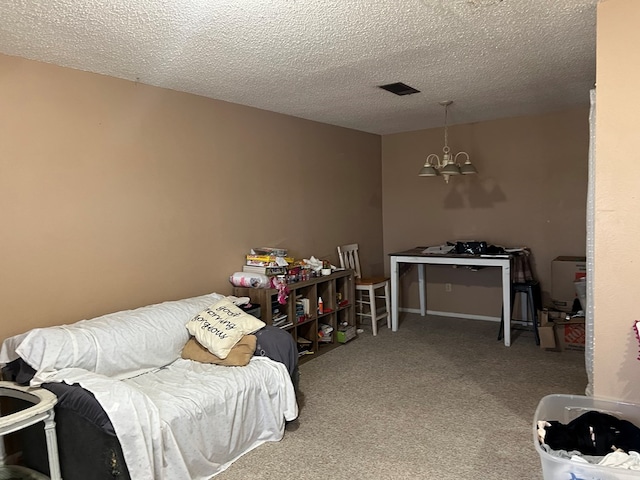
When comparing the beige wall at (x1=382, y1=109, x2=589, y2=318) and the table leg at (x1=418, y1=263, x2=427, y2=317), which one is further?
the table leg at (x1=418, y1=263, x2=427, y2=317)

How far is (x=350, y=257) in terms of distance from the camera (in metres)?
5.29

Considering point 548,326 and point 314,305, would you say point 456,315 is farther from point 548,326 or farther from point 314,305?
point 314,305

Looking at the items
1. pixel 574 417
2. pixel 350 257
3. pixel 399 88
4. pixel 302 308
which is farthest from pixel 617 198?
pixel 350 257

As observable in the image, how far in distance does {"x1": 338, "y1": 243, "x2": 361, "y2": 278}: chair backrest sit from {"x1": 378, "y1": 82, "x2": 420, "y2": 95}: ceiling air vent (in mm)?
1928

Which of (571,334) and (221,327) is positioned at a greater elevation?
(221,327)

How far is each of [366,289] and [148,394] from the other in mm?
2907

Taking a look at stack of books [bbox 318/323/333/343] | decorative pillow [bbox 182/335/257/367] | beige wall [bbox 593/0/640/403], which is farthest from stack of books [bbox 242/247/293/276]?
beige wall [bbox 593/0/640/403]

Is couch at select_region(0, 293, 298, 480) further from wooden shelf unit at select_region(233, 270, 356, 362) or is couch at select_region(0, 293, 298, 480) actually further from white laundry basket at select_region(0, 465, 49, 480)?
wooden shelf unit at select_region(233, 270, 356, 362)

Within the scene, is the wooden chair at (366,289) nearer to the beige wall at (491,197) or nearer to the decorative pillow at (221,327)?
the beige wall at (491,197)

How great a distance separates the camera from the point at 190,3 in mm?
2025

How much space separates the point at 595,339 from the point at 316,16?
2089 mm

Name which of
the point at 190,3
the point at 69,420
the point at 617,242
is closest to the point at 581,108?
the point at 617,242

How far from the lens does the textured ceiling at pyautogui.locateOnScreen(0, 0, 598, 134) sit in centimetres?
213

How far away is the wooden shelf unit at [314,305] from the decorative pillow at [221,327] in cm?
61
